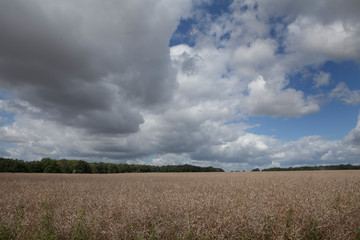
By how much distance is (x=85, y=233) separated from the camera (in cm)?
634

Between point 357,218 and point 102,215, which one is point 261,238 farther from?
point 102,215

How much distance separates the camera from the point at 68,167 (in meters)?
80.4

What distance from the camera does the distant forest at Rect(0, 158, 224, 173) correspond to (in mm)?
70000

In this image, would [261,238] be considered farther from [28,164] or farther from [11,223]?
[28,164]

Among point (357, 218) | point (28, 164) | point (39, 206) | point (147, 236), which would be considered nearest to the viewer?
point (147, 236)

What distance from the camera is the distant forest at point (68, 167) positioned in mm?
70000

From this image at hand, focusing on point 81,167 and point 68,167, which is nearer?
point 68,167

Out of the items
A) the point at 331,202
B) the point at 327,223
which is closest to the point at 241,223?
the point at 327,223

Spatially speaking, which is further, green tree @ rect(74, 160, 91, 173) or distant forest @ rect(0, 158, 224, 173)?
green tree @ rect(74, 160, 91, 173)

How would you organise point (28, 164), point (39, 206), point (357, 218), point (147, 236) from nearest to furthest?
1. point (147, 236)
2. point (357, 218)
3. point (39, 206)
4. point (28, 164)

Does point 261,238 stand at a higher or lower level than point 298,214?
lower

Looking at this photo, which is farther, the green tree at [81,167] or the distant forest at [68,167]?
the green tree at [81,167]

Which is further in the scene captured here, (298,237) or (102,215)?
(102,215)

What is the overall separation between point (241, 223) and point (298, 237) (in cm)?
167
